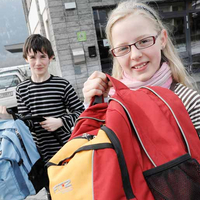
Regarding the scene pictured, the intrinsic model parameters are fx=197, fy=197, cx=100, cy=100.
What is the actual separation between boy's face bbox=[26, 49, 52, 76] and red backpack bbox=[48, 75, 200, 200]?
1252mm

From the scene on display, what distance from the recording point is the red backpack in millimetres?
614

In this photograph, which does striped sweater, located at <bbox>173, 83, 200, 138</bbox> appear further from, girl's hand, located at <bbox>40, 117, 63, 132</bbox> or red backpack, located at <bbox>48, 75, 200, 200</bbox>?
girl's hand, located at <bbox>40, 117, 63, 132</bbox>

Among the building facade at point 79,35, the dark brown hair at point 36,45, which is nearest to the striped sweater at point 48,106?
the dark brown hair at point 36,45

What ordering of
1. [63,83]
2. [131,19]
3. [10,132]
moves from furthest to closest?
[63,83] < [10,132] < [131,19]

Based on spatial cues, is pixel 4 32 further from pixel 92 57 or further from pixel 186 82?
pixel 186 82

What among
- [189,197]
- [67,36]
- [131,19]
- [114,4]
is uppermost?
[114,4]

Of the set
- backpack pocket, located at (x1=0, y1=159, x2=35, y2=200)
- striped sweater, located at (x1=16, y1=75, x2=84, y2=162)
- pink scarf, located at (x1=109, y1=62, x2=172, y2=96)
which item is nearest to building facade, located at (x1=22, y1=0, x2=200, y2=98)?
striped sweater, located at (x1=16, y1=75, x2=84, y2=162)

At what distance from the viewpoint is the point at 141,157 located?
67 cm

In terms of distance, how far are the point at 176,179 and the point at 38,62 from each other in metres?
1.56

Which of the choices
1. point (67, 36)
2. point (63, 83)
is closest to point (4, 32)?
point (67, 36)

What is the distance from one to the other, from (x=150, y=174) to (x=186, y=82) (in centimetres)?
65

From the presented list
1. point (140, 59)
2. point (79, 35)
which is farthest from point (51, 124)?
point (79, 35)

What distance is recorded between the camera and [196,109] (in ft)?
2.86

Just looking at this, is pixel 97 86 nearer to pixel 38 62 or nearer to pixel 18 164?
pixel 18 164
